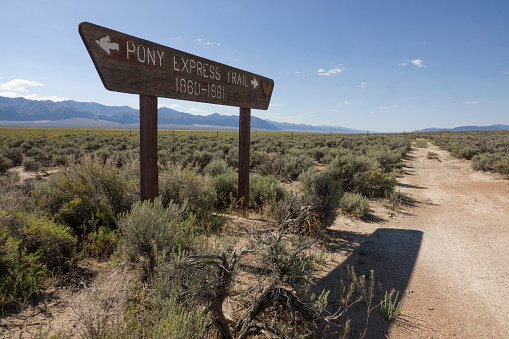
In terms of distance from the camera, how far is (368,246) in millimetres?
5000

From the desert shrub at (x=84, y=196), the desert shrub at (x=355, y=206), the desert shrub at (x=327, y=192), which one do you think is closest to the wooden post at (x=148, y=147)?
the desert shrub at (x=84, y=196)

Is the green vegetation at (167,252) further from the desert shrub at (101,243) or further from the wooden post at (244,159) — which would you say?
the wooden post at (244,159)

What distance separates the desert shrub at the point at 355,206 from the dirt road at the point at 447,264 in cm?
41

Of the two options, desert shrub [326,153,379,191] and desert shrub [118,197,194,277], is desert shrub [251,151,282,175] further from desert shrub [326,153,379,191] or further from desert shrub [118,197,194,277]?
desert shrub [118,197,194,277]

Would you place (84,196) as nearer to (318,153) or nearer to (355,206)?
(355,206)

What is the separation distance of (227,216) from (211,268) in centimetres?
344

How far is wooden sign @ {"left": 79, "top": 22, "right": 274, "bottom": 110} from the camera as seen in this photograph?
10.4ft

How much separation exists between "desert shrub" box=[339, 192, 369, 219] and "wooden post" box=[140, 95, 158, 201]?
15.9ft

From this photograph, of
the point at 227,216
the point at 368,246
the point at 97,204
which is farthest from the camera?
the point at 227,216

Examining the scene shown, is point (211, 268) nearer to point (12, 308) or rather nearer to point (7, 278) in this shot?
point (12, 308)

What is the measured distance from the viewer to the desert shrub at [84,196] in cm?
407

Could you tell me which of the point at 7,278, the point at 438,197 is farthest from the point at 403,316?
the point at 438,197

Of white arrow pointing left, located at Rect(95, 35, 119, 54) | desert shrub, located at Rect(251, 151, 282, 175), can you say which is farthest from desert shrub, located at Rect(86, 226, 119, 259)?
desert shrub, located at Rect(251, 151, 282, 175)

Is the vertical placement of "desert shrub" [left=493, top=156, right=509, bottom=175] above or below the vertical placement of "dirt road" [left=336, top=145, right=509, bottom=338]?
above
